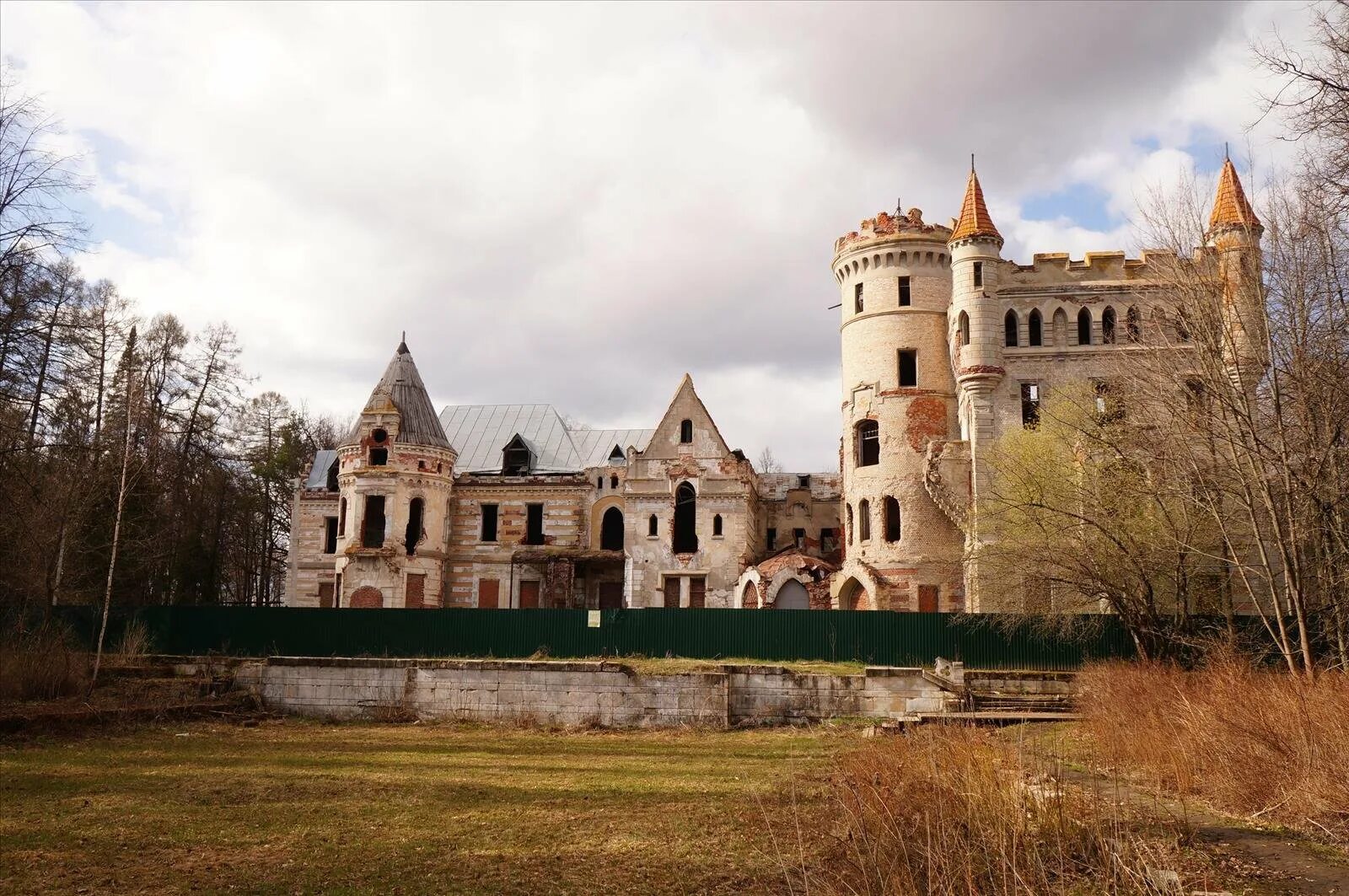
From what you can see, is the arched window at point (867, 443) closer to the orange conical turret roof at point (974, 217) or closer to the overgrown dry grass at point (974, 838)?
the orange conical turret roof at point (974, 217)

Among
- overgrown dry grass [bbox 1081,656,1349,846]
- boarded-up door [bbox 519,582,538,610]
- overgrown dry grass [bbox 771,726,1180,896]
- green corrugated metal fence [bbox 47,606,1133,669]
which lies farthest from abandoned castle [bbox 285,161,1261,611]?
overgrown dry grass [bbox 771,726,1180,896]

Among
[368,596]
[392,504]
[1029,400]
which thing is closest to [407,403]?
[392,504]

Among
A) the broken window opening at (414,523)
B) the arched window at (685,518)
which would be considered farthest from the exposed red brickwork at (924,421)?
the broken window opening at (414,523)

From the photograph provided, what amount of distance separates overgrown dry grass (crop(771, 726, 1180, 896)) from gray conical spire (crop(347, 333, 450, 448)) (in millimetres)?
35331

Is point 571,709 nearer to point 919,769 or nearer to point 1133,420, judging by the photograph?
point 1133,420

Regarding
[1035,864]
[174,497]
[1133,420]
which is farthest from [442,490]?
[1035,864]

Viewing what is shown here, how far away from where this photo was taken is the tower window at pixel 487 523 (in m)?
46.5

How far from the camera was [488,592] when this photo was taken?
45562 mm

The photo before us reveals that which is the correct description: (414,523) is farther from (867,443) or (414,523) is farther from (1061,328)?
(1061,328)

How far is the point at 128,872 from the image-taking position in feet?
37.0

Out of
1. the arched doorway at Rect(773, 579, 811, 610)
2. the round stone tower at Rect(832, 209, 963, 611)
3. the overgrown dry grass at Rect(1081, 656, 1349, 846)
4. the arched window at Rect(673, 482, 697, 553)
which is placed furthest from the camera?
the arched window at Rect(673, 482, 697, 553)

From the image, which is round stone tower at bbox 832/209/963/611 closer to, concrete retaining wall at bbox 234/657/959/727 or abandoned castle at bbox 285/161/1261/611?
abandoned castle at bbox 285/161/1261/611

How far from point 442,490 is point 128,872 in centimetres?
3408

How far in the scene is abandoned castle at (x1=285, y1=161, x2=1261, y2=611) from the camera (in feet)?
119
